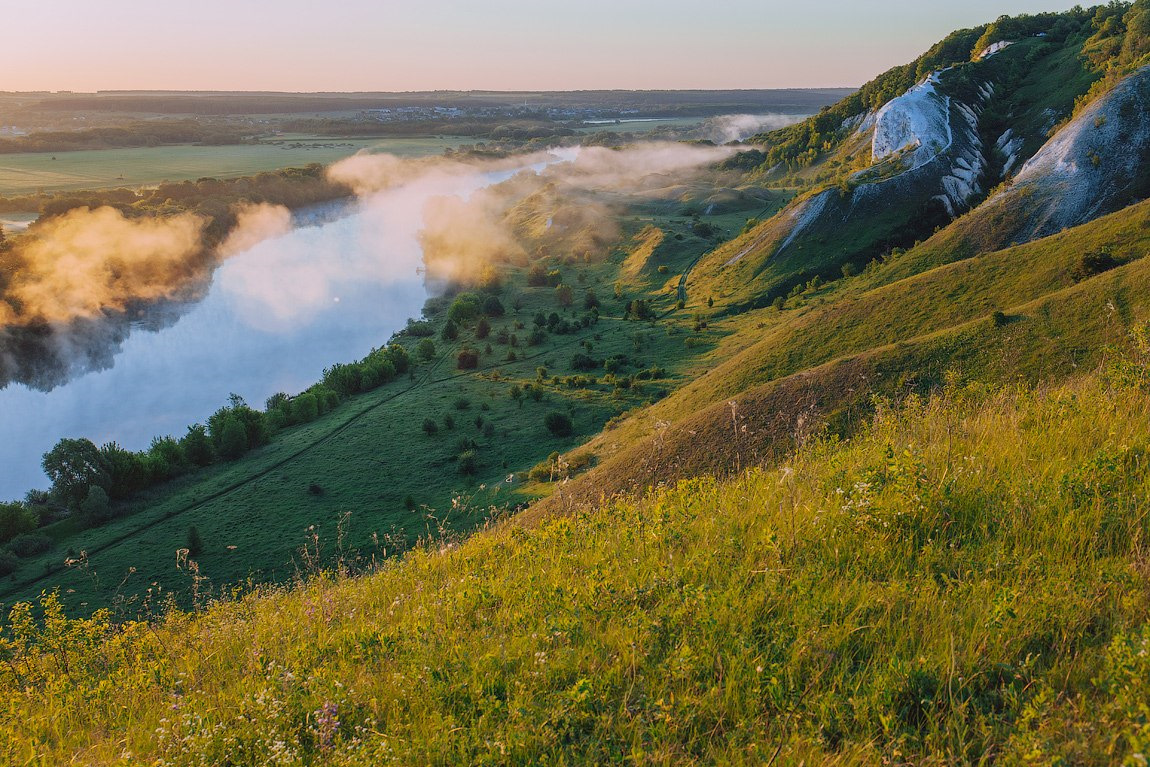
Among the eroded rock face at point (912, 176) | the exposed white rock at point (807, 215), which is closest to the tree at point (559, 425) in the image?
the eroded rock face at point (912, 176)

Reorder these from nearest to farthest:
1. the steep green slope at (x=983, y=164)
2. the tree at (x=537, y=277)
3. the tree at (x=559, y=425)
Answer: the tree at (x=559, y=425) → the steep green slope at (x=983, y=164) → the tree at (x=537, y=277)

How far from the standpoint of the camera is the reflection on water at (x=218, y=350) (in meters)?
67.6

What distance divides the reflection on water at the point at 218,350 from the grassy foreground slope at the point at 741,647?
68.5 m

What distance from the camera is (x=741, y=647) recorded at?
15.0ft

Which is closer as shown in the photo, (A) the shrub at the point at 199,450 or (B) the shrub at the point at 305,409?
(A) the shrub at the point at 199,450

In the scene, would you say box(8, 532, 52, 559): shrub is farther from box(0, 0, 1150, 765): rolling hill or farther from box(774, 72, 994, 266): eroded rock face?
box(774, 72, 994, 266): eroded rock face

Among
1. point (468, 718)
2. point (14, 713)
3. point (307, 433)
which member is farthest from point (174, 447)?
point (468, 718)

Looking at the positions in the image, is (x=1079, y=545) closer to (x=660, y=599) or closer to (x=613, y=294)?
(x=660, y=599)

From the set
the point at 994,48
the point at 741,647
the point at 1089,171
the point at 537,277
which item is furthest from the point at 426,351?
the point at 994,48

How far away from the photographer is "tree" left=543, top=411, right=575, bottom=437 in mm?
49094

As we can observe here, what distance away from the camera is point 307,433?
5631 centimetres

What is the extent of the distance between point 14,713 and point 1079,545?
970 cm

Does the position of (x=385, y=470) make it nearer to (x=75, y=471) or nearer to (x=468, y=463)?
(x=468, y=463)

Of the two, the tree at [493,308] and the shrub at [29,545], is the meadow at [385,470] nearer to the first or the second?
the shrub at [29,545]
